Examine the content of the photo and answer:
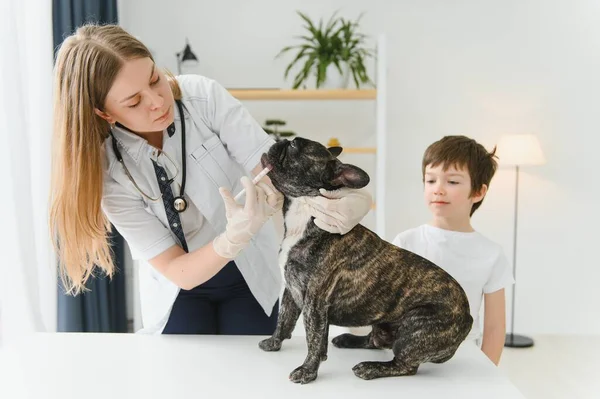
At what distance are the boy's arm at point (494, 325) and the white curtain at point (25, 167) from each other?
1633mm

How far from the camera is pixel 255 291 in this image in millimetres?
1459

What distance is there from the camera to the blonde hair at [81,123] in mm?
1187

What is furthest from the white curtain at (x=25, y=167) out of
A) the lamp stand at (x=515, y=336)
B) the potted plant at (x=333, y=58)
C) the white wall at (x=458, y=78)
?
the lamp stand at (x=515, y=336)

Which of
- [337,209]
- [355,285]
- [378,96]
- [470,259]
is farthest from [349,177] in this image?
[378,96]

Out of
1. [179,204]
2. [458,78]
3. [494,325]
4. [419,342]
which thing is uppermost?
[458,78]

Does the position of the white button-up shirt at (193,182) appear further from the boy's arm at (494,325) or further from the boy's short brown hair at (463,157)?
the boy's arm at (494,325)

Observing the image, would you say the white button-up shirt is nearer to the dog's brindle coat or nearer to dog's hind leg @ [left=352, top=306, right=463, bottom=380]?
the dog's brindle coat

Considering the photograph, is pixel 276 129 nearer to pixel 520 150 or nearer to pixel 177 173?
pixel 520 150

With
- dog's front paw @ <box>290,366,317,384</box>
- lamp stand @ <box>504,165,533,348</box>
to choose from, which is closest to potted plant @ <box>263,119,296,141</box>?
lamp stand @ <box>504,165,533,348</box>

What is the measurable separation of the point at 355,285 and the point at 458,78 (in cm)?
288

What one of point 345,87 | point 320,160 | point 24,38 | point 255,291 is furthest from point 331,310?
point 345,87

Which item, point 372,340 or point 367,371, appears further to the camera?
point 372,340

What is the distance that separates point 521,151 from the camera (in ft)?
11.0

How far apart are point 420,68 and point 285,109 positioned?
92 cm
